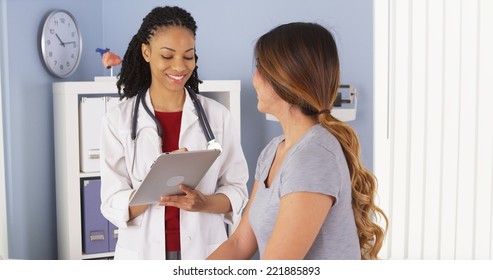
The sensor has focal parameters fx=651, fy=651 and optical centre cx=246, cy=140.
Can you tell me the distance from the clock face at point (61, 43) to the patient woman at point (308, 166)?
7.44ft

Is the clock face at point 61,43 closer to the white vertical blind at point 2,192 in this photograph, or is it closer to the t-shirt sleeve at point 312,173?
the white vertical blind at point 2,192

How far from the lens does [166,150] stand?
1.58 metres

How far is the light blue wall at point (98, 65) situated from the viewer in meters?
2.94

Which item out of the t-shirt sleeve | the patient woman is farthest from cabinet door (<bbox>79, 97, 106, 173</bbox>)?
the t-shirt sleeve

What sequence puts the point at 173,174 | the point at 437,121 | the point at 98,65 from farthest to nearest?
1. the point at 98,65
2. the point at 437,121
3. the point at 173,174

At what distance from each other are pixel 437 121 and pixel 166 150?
1665mm

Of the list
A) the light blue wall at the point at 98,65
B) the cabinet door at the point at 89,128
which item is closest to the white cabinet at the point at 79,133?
the cabinet door at the point at 89,128

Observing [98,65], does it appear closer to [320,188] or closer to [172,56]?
[172,56]

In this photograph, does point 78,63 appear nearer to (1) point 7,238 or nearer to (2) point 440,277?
(1) point 7,238

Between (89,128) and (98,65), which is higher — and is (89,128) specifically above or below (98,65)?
below

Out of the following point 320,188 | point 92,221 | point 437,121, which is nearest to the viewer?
point 320,188

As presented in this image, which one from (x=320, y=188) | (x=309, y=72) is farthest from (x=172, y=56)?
(x=320, y=188)

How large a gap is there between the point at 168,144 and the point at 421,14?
1.68 meters

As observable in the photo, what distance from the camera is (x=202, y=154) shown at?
140 cm
